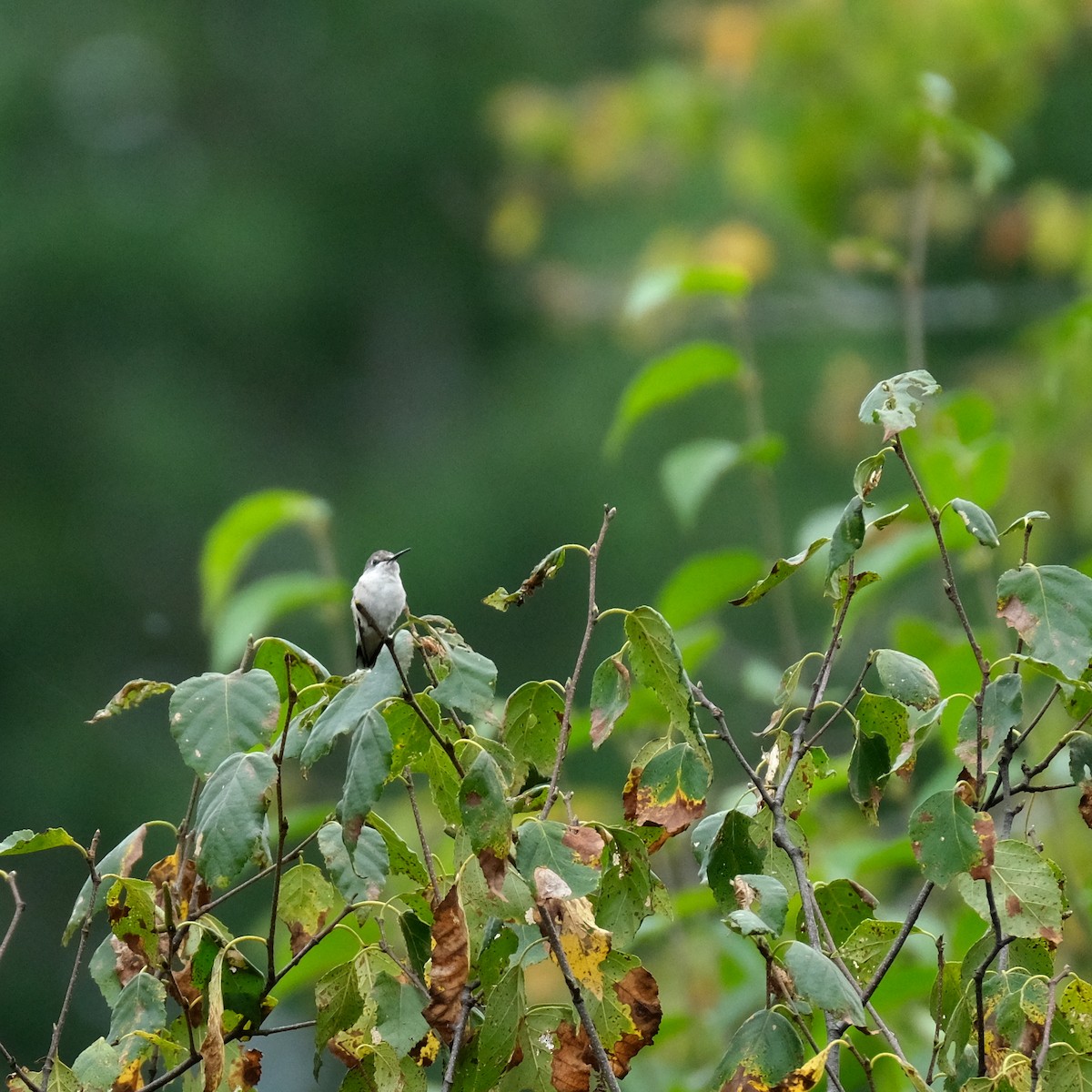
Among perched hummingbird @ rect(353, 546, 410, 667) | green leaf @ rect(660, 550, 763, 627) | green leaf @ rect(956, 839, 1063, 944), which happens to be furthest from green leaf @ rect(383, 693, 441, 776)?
green leaf @ rect(660, 550, 763, 627)

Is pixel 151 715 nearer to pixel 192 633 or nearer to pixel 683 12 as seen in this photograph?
pixel 192 633

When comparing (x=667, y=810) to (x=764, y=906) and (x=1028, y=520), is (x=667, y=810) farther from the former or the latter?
(x=1028, y=520)

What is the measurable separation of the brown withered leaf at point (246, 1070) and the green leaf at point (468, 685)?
37cm

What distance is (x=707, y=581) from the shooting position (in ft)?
8.98

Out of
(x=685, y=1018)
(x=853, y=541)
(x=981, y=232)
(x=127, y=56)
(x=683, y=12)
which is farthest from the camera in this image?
(x=127, y=56)

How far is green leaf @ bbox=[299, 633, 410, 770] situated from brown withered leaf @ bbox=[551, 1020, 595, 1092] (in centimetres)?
34

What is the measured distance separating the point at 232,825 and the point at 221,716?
0.40 feet

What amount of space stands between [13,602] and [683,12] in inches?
305

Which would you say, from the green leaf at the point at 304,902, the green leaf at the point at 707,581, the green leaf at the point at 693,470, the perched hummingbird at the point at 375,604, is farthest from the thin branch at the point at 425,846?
the green leaf at the point at 693,470

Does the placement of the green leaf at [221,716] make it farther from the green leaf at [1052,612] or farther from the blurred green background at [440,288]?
the blurred green background at [440,288]

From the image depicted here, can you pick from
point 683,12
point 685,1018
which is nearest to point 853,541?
point 685,1018

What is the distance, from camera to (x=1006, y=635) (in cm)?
295

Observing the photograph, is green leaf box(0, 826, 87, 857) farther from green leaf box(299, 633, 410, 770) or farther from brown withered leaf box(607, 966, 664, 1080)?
brown withered leaf box(607, 966, 664, 1080)

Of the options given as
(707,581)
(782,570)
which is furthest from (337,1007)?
(707,581)
